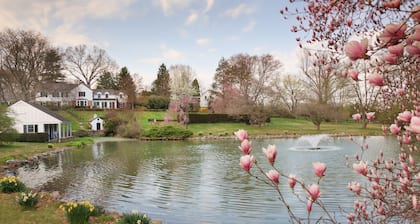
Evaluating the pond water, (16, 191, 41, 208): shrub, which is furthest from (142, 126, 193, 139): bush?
(16, 191, 41, 208): shrub

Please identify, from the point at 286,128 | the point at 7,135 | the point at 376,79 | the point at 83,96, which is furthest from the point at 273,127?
the point at 376,79

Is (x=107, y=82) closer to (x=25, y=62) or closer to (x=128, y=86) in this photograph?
(x=128, y=86)

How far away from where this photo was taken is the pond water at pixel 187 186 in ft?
25.6

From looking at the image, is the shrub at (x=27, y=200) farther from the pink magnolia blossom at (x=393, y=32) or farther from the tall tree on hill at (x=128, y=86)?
the tall tree on hill at (x=128, y=86)

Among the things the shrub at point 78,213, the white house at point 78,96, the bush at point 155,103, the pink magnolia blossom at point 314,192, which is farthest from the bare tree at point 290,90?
the pink magnolia blossom at point 314,192

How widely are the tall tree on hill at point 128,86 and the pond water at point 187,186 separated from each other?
1215 inches

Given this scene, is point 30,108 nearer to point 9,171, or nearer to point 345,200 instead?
point 9,171

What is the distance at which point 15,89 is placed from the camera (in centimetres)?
4416

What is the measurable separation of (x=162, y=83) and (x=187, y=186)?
54.1 metres

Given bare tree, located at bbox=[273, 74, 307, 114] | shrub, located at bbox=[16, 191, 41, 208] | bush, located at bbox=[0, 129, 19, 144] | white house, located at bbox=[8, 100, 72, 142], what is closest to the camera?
shrub, located at bbox=[16, 191, 41, 208]

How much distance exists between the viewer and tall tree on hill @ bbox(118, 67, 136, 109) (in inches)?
1922

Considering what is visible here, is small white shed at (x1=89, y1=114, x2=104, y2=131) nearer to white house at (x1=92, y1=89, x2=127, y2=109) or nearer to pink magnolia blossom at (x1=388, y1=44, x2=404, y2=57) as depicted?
white house at (x1=92, y1=89, x2=127, y2=109)

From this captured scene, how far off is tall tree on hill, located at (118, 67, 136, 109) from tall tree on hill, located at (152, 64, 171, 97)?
22.2 feet

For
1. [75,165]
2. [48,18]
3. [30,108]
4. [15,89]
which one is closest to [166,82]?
[15,89]
